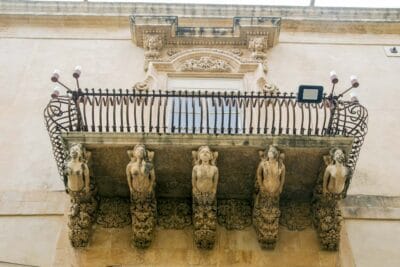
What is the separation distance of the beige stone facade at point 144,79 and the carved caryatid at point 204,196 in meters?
0.22

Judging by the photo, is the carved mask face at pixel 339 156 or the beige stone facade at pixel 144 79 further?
the beige stone facade at pixel 144 79

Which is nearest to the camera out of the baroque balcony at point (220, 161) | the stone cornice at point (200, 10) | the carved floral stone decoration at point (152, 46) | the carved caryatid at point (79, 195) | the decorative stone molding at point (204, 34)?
the carved caryatid at point (79, 195)

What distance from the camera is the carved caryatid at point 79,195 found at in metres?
6.91

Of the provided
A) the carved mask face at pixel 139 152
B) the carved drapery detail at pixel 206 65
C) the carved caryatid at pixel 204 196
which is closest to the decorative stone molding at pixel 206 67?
the carved drapery detail at pixel 206 65

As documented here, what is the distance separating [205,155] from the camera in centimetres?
702

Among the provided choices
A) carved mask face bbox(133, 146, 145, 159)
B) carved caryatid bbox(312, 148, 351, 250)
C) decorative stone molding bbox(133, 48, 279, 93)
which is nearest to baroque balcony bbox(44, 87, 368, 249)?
carved caryatid bbox(312, 148, 351, 250)

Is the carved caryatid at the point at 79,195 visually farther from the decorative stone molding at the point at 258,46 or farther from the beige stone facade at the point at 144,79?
the decorative stone molding at the point at 258,46

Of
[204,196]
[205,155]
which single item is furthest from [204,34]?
[204,196]

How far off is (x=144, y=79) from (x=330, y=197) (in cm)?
413

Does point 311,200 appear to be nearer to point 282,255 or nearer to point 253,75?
point 282,255

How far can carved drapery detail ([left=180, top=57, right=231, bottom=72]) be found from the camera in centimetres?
1030

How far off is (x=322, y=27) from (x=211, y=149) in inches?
212

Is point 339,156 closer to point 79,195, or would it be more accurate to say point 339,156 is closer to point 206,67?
point 79,195

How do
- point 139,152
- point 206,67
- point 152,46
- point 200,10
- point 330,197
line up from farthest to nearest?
point 200,10 → point 152,46 → point 206,67 → point 330,197 → point 139,152
